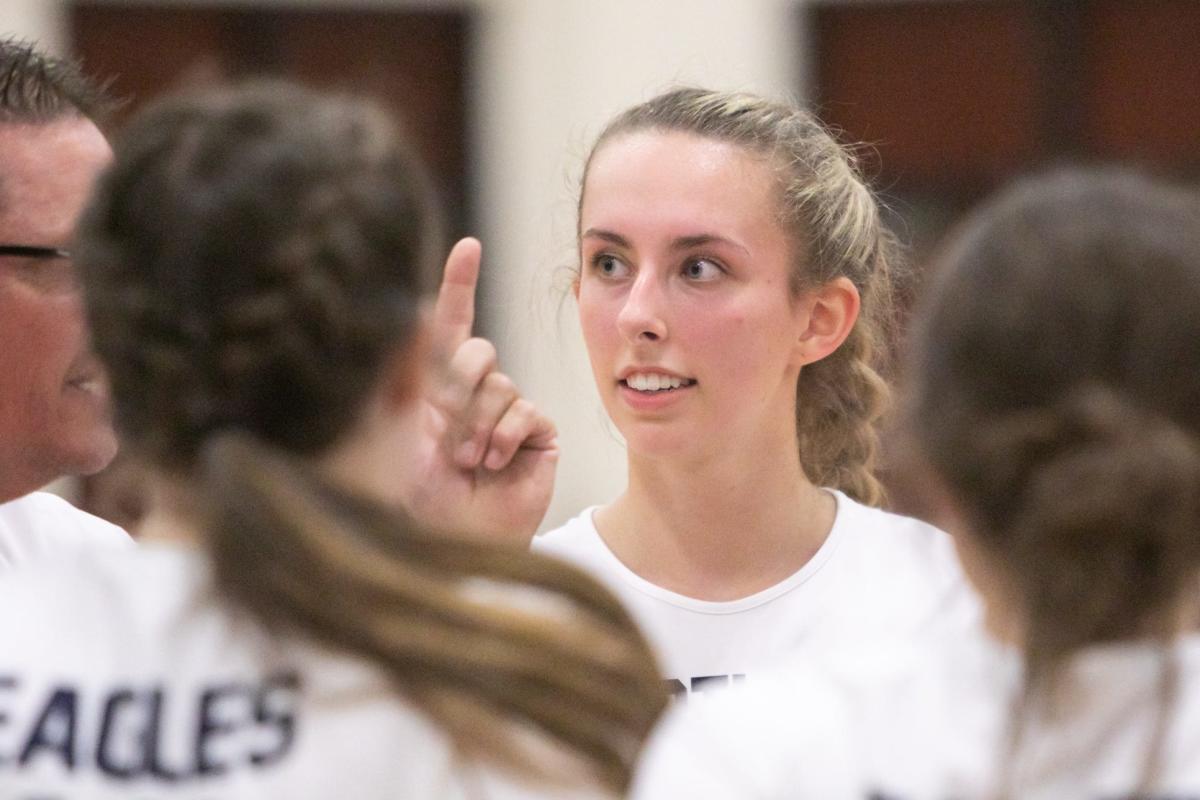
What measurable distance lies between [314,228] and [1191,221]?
732 mm

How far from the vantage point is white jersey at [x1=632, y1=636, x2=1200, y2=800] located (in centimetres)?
135

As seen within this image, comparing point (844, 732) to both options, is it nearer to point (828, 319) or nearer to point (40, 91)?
point (828, 319)

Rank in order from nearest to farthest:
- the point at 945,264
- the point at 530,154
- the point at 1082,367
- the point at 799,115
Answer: the point at 1082,367 < the point at 945,264 < the point at 799,115 < the point at 530,154

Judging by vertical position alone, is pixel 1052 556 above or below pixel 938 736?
above

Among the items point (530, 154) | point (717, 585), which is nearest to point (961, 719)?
point (717, 585)

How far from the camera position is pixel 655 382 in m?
2.68

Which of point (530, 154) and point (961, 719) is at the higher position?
point (961, 719)

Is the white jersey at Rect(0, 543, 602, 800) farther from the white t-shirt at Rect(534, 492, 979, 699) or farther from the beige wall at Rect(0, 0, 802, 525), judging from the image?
the beige wall at Rect(0, 0, 802, 525)

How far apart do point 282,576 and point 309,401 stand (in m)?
0.15

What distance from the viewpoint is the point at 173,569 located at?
147 cm

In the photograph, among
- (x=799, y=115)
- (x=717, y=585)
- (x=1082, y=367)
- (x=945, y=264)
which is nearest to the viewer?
(x=1082, y=367)

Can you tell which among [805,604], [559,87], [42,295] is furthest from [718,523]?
[559,87]

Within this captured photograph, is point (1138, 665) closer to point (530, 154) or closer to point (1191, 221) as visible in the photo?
point (1191, 221)

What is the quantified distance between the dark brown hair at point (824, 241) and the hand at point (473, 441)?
0.53 m
